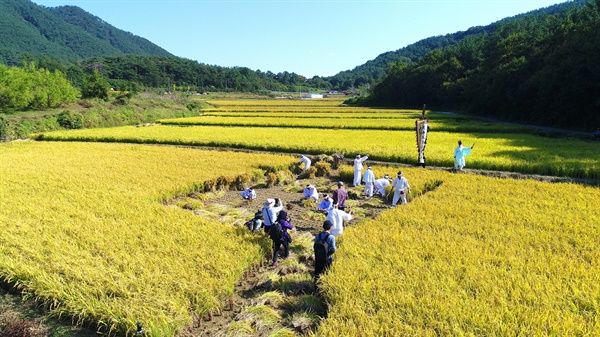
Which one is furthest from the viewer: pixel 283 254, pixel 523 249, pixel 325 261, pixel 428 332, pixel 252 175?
pixel 252 175

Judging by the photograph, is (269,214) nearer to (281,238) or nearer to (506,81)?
(281,238)

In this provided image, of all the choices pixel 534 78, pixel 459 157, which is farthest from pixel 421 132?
pixel 534 78

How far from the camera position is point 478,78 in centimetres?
4947

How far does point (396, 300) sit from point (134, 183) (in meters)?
11.5

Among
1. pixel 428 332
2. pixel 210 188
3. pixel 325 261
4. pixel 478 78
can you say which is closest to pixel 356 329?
pixel 428 332

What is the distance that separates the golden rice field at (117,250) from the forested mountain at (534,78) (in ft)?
101

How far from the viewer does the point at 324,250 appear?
20.8ft

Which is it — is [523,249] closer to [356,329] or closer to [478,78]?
[356,329]

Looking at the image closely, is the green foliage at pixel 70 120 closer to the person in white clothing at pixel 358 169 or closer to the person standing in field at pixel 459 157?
the person in white clothing at pixel 358 169

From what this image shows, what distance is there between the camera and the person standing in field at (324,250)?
6.36 m

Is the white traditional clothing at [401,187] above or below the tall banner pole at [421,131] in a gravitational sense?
below

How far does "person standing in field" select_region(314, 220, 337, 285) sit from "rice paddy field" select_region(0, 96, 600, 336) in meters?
0.21

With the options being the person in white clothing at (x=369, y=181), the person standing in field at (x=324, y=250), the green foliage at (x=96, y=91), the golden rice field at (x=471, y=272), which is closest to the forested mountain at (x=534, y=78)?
the person in white clothing at (x=369, y=181)

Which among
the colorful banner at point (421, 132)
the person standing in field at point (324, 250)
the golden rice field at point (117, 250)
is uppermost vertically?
the colorful banner at point (421, 132)
